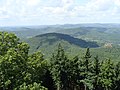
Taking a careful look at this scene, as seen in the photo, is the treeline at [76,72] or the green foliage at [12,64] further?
the treeline at [76,72]

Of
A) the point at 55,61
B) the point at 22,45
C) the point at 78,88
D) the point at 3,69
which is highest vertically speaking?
the point at 22,45

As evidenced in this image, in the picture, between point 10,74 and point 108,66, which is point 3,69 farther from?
point 108,66

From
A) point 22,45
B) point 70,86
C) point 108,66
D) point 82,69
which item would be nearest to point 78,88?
point 70,86

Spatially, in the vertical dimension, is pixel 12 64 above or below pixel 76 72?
above

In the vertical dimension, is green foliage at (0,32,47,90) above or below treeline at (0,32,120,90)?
above

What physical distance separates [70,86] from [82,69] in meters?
10.5

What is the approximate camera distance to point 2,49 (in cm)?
3772

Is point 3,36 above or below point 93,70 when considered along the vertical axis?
above

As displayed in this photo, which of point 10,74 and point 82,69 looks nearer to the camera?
point 10,74

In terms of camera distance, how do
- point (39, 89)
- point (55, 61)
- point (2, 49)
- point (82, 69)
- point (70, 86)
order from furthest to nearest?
1. point (70, 86)
2. point (82, 69)
3. point (55, 61)
4. point (2, 49)
5. point (39, 89)

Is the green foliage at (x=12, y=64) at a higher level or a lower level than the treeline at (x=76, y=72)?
higher

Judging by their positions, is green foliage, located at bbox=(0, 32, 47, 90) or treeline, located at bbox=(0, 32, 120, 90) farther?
treeline, located at bbox=(0, 32, 120, 90)

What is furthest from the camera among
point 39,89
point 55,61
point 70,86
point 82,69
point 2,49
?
point 70,86

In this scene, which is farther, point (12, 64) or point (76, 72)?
point (76, 72)
